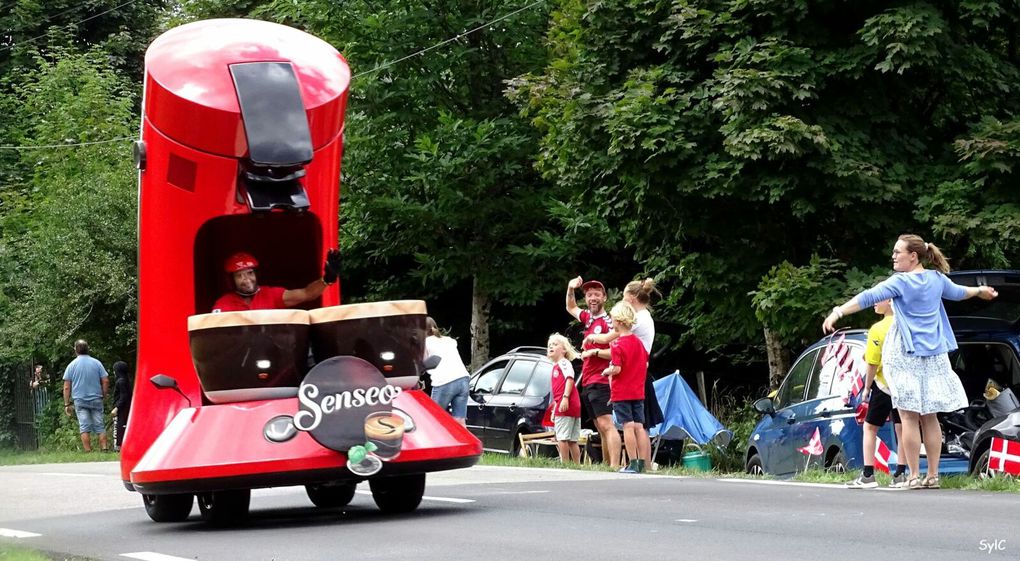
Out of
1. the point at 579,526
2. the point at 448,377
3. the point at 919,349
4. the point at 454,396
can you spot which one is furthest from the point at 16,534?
the point at 454,396

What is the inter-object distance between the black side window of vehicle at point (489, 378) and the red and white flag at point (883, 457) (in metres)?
8.04

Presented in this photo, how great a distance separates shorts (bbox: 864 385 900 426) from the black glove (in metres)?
4.10

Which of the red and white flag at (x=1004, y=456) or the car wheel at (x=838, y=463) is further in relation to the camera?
the car wheel at (x=838, y=463)

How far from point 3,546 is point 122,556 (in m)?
0.70

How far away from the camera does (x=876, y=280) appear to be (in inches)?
705

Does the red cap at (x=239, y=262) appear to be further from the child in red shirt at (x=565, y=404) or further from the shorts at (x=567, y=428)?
the shorts at (x=567, y=428)

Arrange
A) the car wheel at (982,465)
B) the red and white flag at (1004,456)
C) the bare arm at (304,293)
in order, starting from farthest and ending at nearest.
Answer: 1. the car wheel at (982,465)
2. the red and white flag at (1004,456)
3. the bare arm at (304,293)


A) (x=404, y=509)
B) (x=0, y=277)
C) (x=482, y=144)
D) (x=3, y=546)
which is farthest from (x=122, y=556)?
(x=0, y=277)

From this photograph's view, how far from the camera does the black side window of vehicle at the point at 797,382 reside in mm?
14141

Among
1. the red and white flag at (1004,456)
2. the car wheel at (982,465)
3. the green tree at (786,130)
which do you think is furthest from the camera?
the green tree at (786,130)

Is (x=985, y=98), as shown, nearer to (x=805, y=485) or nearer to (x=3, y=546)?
(x=805, y=485)

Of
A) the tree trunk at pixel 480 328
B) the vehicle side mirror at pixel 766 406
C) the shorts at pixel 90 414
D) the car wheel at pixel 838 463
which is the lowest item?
the shorts at pixel 90 414

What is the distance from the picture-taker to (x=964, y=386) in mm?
13344

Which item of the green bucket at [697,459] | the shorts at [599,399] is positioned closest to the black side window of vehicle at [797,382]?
the shorts at [599,399]
